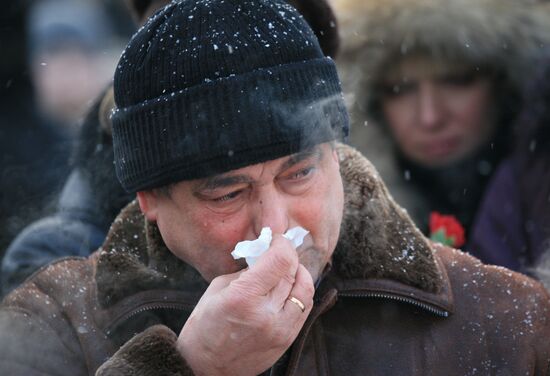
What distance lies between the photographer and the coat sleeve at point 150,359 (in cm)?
248

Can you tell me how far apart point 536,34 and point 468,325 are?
2.39 metres

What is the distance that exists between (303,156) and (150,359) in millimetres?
648

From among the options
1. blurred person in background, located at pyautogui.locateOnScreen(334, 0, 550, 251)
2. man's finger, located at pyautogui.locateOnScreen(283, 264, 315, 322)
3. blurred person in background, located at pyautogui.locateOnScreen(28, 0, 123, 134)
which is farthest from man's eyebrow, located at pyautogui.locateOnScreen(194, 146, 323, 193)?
blurred person in background, located at pyautogui.locateOnScreen(28, 0, 123, 134)

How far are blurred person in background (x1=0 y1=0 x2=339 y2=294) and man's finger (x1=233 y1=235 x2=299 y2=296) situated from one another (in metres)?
1.20

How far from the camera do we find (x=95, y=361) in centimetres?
278

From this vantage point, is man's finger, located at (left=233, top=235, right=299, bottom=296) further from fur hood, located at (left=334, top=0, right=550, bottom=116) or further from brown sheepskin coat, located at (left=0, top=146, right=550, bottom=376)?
fur hood, located at (left=334, top=0, right=550, bottom=116)

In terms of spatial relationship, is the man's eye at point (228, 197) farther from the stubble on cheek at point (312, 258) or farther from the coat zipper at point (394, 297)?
the coat zipper at point (394, 297)

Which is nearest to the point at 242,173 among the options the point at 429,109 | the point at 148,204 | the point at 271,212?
the point at 271,212

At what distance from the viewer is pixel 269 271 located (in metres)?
2.38

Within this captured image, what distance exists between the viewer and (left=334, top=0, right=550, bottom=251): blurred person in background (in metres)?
4.62

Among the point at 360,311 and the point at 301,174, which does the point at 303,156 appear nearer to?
the point at 301,174

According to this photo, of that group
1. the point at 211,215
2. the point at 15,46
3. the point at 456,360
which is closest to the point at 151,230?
the point at 211,215

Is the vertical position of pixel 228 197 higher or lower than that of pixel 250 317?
higher

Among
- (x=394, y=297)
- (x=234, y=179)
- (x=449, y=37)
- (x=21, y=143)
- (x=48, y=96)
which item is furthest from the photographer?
(x=21, y=143)
